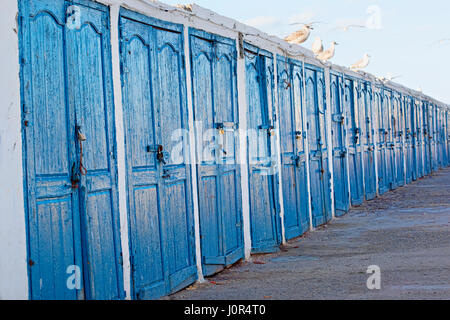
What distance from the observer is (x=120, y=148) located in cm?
600

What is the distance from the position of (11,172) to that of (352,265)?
494 cm

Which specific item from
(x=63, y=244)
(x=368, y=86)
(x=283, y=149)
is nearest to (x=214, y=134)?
(x=283, y=149)

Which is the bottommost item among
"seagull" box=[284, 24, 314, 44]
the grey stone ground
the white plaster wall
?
the grey stone ground

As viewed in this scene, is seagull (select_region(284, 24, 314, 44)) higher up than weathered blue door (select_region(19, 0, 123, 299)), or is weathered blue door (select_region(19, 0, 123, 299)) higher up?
seagull (select_region(284, 24, 314, 44))

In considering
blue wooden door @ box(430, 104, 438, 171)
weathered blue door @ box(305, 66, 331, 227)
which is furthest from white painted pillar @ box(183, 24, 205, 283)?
blue wooden door @ box(430, 104, 438, 171)

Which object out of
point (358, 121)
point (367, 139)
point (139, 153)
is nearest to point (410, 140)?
point (367, 139)

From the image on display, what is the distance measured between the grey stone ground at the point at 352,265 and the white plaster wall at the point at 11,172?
8.56ft

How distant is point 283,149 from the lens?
422 inches

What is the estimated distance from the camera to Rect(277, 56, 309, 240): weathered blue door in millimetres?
10773

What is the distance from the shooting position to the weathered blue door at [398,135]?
2194 centimetres

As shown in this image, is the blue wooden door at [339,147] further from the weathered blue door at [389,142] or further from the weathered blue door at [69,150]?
the weathered blue door at [69,150]

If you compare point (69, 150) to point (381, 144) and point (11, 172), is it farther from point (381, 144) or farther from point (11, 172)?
point (381, 144)

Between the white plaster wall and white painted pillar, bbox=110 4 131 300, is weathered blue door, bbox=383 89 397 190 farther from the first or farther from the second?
the white plaster wall

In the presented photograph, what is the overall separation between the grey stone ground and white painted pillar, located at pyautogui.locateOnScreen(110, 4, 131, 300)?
0.98 metres
